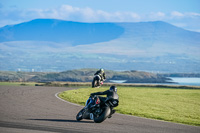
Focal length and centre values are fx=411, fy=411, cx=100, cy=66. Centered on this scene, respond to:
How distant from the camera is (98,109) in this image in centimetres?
1797

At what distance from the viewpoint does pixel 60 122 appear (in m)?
17.2

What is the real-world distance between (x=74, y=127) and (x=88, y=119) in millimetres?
2760

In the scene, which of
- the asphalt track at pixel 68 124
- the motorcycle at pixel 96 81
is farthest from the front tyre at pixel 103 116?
the motorcycle at pixel 96 81

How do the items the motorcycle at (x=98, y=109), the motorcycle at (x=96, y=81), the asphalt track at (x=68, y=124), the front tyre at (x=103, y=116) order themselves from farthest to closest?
the motorcycle at (x=96, y=81) < the motorcycle at (x=98, y=109) < the front tyre at (x=103, y=116) < the asphalt track at (x=68, y=124)

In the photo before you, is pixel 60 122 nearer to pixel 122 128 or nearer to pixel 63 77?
pixel 122 128

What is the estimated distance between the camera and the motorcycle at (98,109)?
17516 mm

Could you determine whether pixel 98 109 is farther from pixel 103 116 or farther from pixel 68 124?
pixel 68 124

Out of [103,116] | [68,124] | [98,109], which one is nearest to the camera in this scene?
[68,124]

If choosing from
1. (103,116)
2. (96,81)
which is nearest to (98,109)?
(103,116)

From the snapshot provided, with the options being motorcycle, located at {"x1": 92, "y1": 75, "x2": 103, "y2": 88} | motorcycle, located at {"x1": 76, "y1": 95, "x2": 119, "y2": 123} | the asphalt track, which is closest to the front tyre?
motorcycle, located at {"x1": 76, "y1": 95, "x2": 119, "y2": 123}

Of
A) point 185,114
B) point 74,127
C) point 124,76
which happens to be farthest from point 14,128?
point 124,76

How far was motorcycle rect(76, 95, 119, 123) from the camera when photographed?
17516 millimetres

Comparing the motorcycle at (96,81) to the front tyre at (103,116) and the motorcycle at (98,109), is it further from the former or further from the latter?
the front tyre at (103,116)

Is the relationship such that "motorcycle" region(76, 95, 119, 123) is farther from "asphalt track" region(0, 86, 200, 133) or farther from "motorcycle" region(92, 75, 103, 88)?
"motorcycle" region(92, 75, 103, 88)
